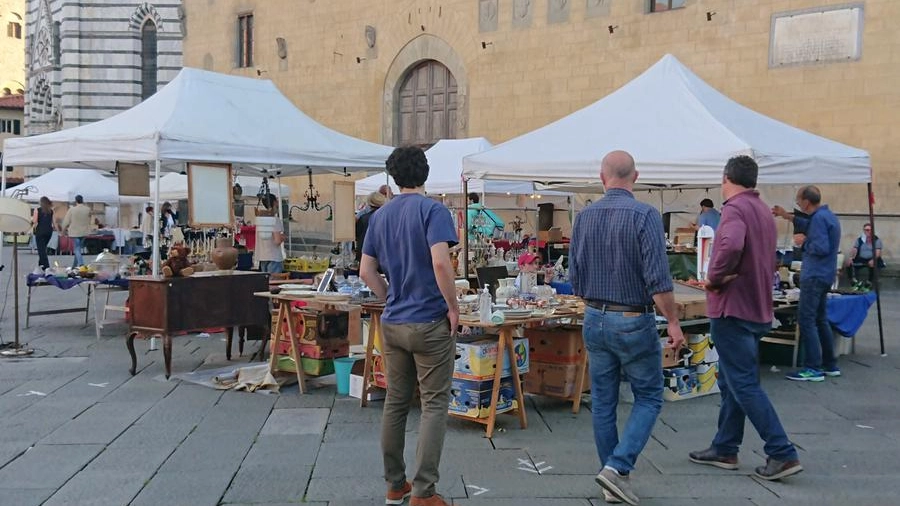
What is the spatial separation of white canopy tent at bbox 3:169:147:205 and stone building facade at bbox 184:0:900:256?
6.06 meters

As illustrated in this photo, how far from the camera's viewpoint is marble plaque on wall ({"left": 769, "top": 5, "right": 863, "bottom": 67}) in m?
14.4

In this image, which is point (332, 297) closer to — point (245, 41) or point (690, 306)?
point (690, 306)

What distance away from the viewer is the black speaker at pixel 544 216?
1523 centimetres

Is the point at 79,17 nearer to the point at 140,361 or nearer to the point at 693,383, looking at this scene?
the point at 140,361

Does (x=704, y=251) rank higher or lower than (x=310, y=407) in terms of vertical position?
higher

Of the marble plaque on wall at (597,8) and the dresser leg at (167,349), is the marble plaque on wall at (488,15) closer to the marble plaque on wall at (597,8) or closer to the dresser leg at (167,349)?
the marble plaque on wall at (597,8)

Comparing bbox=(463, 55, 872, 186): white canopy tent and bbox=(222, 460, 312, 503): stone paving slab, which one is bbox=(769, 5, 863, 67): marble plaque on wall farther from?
bbox=(222, 460, 312, 503): stone paving slab

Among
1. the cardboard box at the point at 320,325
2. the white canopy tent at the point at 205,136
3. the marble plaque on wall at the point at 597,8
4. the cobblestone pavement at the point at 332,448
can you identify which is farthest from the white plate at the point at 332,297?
the marble plaque on wall at the point at 597,8

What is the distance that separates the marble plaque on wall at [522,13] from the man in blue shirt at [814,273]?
12.8 m

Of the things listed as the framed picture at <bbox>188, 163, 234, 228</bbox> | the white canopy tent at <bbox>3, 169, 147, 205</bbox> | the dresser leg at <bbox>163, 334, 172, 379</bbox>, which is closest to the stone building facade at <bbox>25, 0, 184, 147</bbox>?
the white canopy tent at <bbox>3, 169, 147, 205</bbox>

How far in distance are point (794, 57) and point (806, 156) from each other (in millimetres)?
8704

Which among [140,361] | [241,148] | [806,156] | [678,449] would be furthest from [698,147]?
[140,361]

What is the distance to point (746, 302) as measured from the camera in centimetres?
440

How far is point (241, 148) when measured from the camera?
857 cm
